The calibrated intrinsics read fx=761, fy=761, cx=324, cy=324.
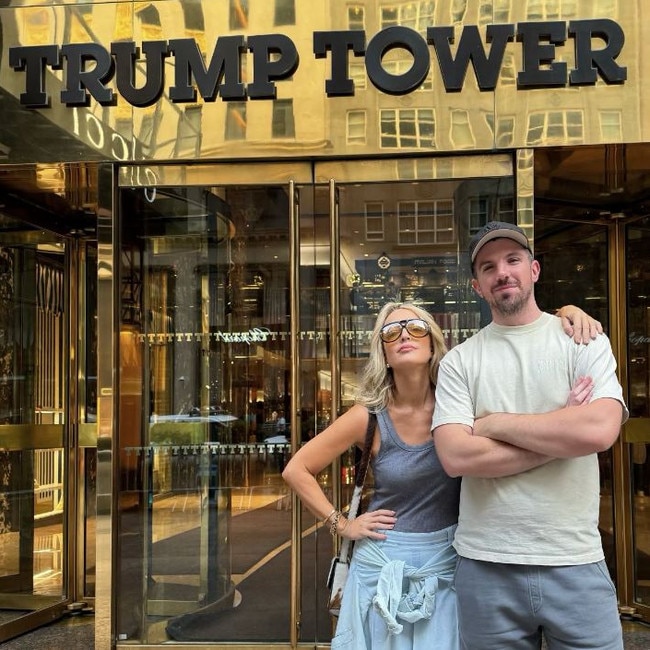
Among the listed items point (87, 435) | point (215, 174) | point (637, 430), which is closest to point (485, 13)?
point (215, 174)

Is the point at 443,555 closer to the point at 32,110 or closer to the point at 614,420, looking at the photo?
the point at 614,420

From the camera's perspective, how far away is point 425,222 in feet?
13.8

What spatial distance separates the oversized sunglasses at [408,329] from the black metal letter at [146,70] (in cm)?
225

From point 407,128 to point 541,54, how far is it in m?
0.77

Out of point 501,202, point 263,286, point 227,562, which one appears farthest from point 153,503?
point 501,202

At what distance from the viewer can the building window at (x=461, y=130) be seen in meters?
3.97

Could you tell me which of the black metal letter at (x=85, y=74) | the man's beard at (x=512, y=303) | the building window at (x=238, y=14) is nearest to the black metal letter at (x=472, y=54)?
the building window at (x=238, y=14)

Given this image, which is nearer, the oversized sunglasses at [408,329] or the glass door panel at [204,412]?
the oversized sunglasses at [408,329]

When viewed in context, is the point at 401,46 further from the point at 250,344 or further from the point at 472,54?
the point at 250,344

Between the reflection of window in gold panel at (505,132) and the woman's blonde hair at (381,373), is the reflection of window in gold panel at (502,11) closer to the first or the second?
the reflection of window in gold panel at (505,132)

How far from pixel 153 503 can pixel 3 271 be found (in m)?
1.94

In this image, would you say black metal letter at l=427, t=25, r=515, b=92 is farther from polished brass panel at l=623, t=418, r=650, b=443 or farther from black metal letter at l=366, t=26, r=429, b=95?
polished brass panel at l=623, t=418, r=650, b=443

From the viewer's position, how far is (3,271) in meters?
5.04

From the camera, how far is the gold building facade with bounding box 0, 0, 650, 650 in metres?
3.96
